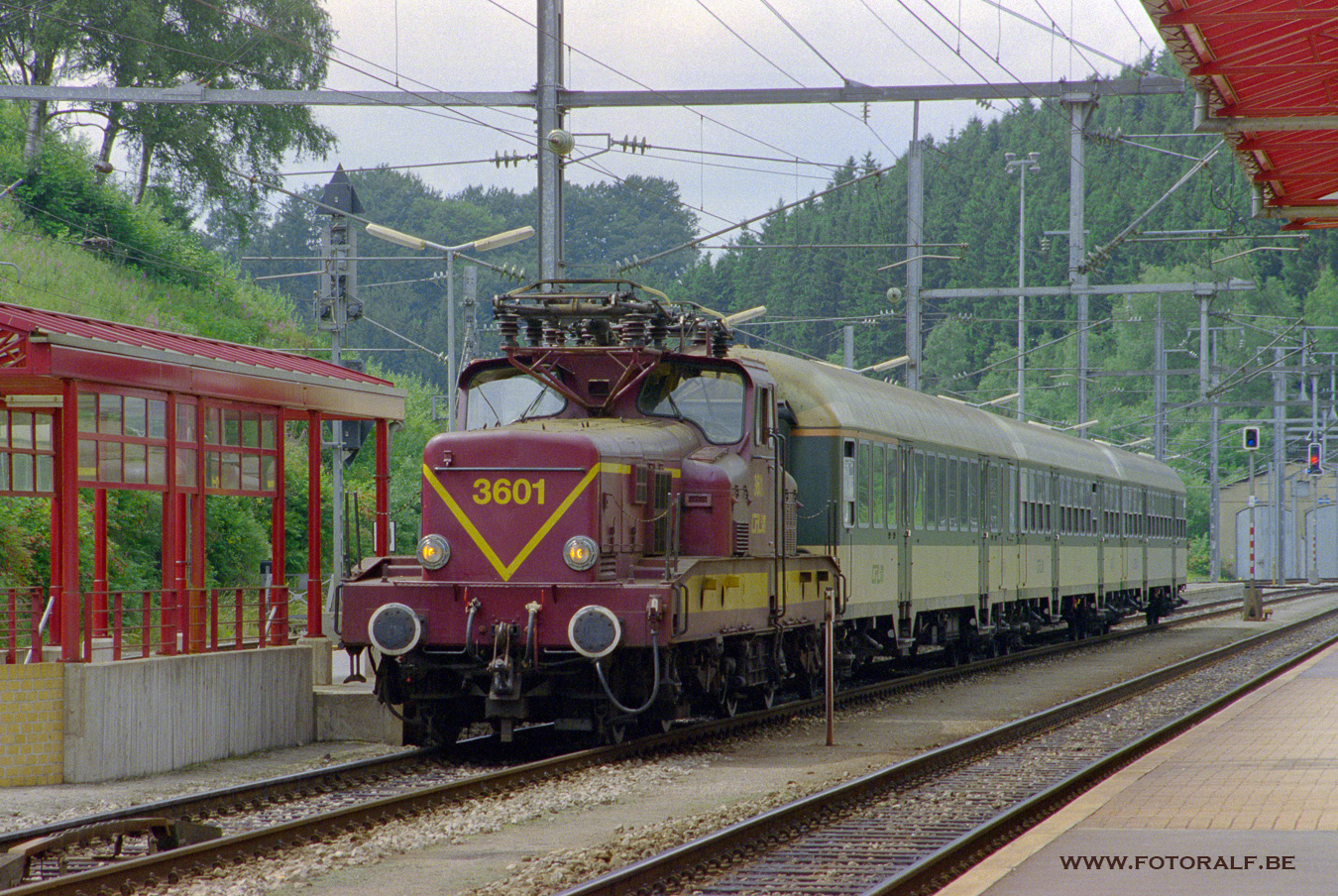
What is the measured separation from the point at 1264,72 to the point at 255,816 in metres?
9.52

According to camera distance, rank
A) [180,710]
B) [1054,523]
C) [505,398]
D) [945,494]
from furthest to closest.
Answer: [1054,523] → [945,494] → [505,398] → [180,710]

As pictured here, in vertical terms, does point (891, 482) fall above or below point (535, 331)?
below

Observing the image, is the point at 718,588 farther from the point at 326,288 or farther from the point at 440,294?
the point at 440,294

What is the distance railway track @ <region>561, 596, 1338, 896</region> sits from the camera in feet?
29.2

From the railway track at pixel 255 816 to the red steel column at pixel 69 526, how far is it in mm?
2369

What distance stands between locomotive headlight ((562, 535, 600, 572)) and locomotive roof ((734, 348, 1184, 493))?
4.16m

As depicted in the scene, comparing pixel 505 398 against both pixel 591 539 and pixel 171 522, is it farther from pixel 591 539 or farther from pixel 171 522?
pixel 171 522

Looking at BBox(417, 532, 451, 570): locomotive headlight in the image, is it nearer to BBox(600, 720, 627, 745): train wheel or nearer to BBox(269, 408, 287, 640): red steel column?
BBox(600, 720, 627, 745): train wheel

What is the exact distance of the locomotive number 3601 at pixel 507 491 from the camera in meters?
13.5

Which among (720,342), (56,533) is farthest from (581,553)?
(56,533)

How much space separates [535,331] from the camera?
48.8 ft

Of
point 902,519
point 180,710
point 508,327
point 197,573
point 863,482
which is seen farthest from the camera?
point 902,519

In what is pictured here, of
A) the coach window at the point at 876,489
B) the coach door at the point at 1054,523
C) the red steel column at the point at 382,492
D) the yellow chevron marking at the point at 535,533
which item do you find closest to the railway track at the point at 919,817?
the coach window at the point at 876,489

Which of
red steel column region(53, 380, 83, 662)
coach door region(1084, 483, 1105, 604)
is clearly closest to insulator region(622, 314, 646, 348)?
red steel column region(53, 380, 83, 662)
